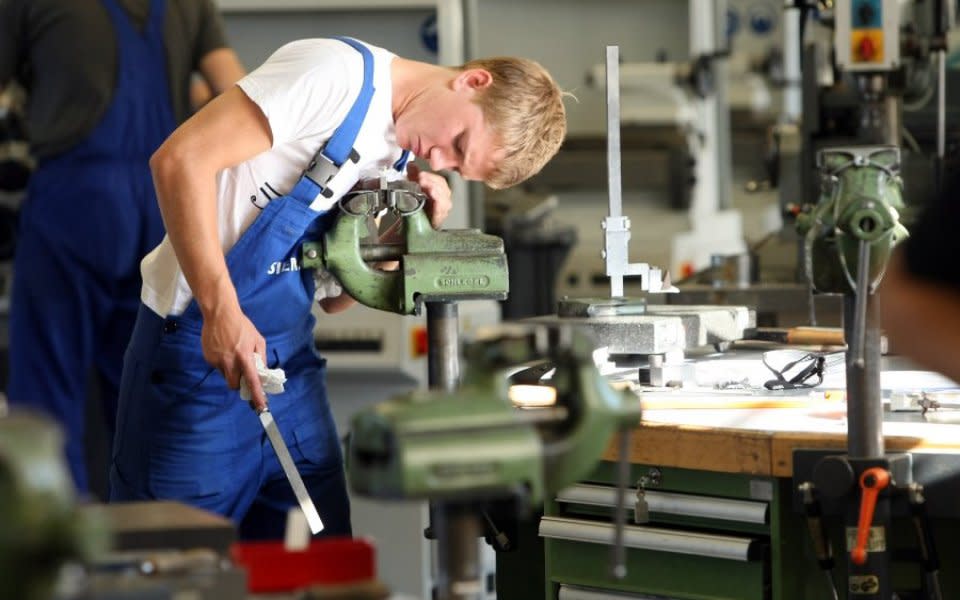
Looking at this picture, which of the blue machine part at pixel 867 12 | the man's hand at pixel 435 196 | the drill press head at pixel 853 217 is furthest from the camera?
the blue machine part at pixel 867 12

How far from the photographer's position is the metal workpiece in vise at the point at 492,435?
1.08m

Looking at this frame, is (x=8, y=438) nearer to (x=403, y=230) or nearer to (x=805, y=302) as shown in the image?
(x=403, y=230)

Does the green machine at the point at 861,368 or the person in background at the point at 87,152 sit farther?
the person in background at the point at 87,152

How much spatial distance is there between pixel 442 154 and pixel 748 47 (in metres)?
5.41

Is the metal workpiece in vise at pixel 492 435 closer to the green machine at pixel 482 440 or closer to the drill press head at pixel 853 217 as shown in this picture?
the green machine at pixel 482 440

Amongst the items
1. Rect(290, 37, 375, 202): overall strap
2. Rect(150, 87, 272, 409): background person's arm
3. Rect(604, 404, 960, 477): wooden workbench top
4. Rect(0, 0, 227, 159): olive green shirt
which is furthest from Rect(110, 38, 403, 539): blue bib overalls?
Rect(0, 0, 227, 159): olive green shirt

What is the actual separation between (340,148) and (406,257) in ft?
0.60

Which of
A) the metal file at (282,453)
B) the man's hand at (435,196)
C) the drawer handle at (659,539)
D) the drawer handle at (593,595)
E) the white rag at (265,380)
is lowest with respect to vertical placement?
the drawer handle at (593,595)

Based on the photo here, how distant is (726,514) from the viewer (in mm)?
2016

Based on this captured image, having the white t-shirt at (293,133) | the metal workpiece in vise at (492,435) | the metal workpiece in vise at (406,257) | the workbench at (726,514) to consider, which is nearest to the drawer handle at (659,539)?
the workbench at (726,514)

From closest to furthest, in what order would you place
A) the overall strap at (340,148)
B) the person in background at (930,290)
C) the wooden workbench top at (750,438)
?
the person in background at (930,290) < the wooden workbench top at (750,438) < the overall strap at (340,148)

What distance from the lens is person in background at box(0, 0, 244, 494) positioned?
134 inches

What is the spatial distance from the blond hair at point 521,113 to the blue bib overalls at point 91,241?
4.66 ft

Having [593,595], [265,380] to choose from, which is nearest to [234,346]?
[265,380]
